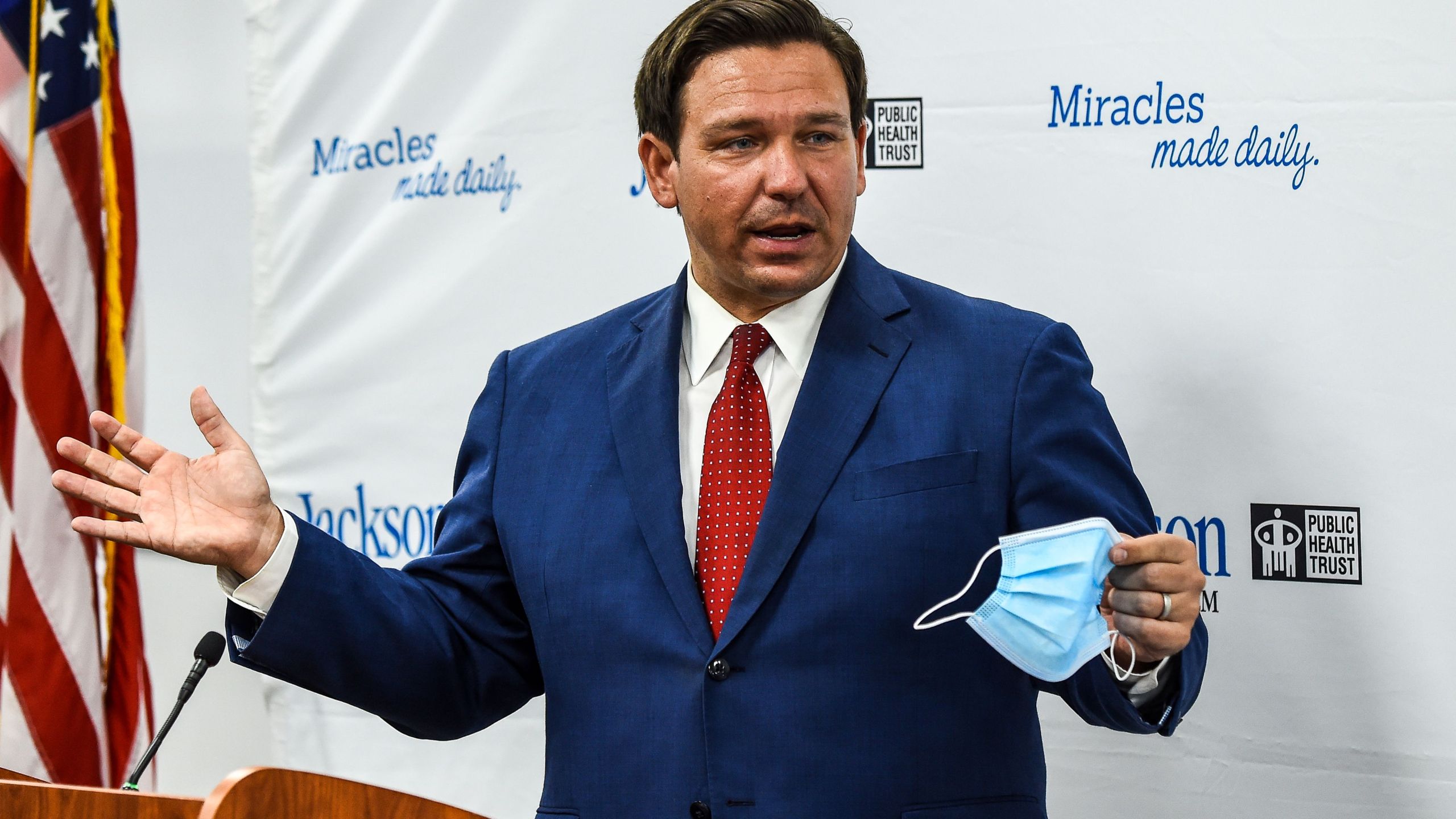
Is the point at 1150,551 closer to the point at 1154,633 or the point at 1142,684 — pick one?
the point at 1154,633

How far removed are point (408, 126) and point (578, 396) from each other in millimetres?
1069

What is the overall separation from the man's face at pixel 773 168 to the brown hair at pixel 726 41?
2cm

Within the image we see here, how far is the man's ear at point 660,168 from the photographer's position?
1.73 meters

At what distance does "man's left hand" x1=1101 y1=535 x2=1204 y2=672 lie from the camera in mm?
1266

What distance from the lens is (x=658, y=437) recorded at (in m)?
1.56

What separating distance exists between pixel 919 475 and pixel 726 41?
57 centimetres

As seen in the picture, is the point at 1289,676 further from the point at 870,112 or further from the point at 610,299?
the point at 610,299

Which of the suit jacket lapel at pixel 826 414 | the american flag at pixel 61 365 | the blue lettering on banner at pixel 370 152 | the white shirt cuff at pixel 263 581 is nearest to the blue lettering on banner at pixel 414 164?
the blue lettering on banner at pixel 370 152

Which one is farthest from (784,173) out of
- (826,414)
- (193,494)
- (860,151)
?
(193,494)

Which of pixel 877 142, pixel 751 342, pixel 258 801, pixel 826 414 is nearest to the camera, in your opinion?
pixel 258 801

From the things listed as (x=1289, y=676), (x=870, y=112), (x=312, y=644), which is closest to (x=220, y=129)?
(x=870, y=112)

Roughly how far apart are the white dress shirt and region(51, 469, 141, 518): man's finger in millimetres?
163

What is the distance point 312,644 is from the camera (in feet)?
4.79

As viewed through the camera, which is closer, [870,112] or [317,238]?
[870,112]
